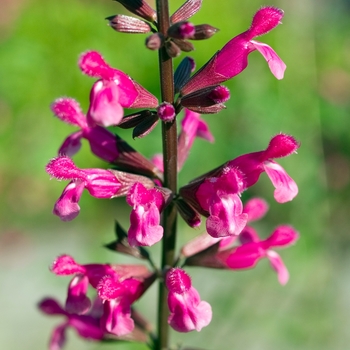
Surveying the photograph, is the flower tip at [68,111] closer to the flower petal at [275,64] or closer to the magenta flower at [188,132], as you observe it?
the magenta flower at [188,132]

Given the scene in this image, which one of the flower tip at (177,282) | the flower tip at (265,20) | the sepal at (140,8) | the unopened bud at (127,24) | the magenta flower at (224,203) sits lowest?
the flower tip at (177,282)

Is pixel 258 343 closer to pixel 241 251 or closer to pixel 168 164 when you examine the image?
pixel 241 251

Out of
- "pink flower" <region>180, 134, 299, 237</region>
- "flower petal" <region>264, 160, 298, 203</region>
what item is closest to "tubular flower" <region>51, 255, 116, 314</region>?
"pink flower" <region>180, 134, 299, 237</region>

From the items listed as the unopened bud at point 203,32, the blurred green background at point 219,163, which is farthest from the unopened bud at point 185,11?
the blurred green background at point 219,163

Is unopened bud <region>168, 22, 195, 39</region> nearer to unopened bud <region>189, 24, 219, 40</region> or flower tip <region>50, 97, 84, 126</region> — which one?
unopened bud <region>189, 24, 219, 40</region>

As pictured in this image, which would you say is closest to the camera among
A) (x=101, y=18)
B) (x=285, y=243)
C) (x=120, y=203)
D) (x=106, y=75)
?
(x=106, y=75)

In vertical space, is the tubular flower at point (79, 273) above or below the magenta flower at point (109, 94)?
below

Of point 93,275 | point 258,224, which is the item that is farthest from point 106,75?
point 258,224

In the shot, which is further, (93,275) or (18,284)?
(18,284)
